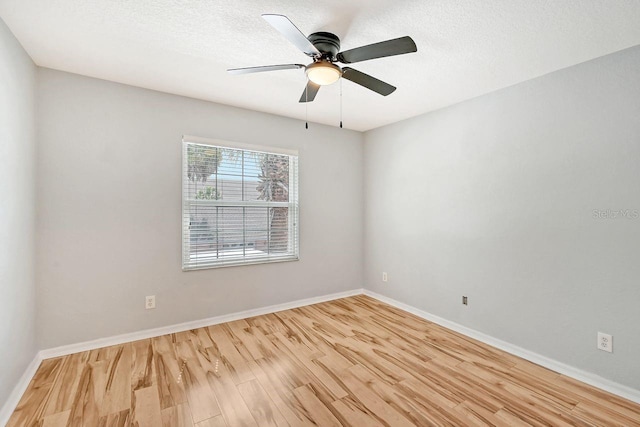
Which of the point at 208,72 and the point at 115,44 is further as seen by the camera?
the point at 208,72

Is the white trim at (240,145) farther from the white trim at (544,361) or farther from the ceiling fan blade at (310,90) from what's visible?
the white trim at (544,361)

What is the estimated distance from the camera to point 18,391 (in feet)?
6.46

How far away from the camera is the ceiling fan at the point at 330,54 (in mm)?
1592

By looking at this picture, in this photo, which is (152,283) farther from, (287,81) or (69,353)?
(287,81)

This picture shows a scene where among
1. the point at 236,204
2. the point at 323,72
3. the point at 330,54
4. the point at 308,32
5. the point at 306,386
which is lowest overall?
the point at 306,386

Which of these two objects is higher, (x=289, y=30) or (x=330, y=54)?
(x=330, y=54)

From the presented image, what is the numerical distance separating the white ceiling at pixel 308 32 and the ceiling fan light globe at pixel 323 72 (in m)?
0.28

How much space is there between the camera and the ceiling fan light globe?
1.84 m

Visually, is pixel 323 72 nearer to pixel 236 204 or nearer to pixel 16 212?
pixel 236 204

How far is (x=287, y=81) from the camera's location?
107 inches

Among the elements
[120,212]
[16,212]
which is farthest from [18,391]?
[120,212]

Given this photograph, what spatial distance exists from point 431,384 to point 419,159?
247 centimetres

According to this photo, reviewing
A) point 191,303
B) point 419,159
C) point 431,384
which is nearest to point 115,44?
point 191,303

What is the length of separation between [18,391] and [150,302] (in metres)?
1.04
